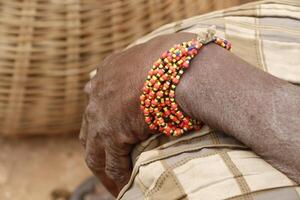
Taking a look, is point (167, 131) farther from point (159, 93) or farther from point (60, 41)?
point (60, 41)

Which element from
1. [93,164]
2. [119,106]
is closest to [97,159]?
[93,164]

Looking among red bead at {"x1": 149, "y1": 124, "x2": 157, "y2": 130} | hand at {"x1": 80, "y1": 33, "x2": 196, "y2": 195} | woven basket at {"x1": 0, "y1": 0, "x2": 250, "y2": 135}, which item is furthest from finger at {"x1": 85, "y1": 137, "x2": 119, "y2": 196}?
woven basket at {"x1": 0, "y1": 0, "x2": 250, "y2": 135}

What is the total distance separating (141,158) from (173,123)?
0.07m

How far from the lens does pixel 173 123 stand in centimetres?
73

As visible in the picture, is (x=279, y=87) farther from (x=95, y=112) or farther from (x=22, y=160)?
(x=22, y=160)

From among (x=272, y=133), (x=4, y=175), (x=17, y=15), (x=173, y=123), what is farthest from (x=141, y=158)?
(x=4, y=175)

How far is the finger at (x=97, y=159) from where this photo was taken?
2.85ft

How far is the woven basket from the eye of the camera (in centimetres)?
129

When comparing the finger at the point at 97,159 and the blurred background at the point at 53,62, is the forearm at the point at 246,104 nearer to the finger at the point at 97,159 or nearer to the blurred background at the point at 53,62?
the finger at the point at 97,159

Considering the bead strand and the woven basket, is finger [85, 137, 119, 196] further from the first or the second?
the woven basket

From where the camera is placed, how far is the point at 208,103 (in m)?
0.70

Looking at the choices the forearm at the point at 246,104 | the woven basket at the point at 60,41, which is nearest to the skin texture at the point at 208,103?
the forearm at the point at 246,104

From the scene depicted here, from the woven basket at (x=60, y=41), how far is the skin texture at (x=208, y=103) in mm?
474

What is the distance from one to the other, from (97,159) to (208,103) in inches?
→ 11.4
